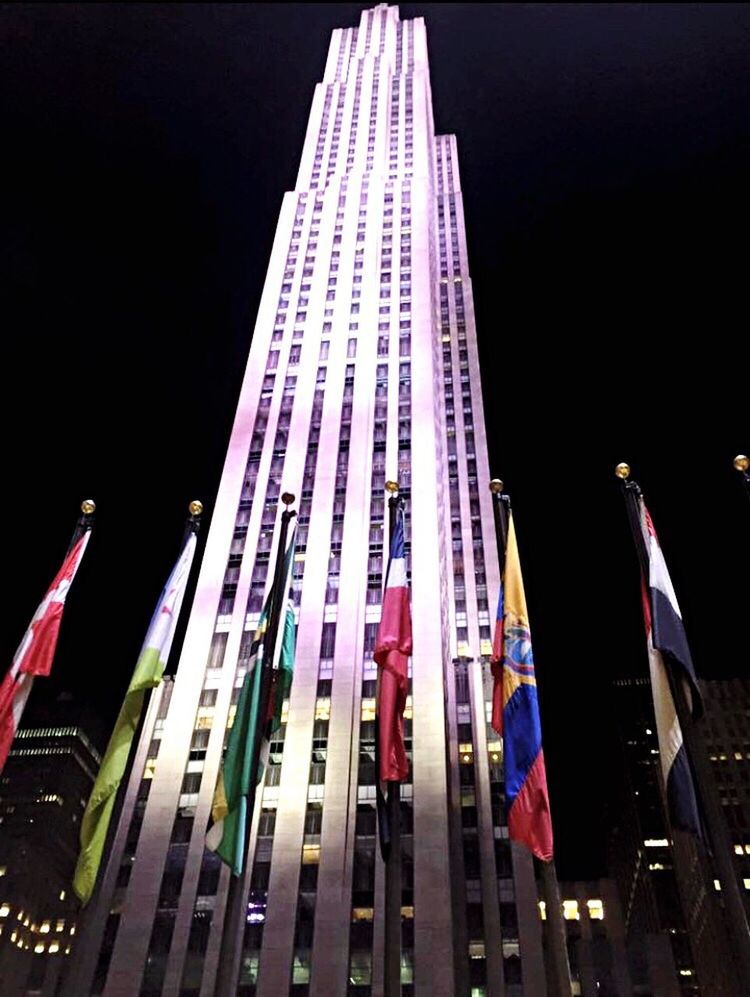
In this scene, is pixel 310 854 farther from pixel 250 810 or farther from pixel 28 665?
pixel 250 810

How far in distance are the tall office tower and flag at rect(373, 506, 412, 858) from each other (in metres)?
27.2

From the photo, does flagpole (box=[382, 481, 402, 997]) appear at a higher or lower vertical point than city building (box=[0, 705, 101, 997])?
lower

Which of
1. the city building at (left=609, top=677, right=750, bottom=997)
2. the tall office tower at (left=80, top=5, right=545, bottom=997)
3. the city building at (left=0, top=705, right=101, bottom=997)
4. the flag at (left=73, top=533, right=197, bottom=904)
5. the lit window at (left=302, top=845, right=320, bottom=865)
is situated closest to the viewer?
the flag at (left=73, top=533, right=197, bottom=904)

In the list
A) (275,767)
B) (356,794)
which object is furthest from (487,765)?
(275,767)

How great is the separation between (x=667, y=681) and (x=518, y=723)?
11.1ft

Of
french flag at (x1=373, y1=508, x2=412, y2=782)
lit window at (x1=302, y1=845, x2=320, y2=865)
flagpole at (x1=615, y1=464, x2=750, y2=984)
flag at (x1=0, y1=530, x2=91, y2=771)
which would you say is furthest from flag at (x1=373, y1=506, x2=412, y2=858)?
lit window at (x1=302, y1=845, x2=320, y2=865)

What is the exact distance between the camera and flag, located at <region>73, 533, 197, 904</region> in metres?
18.4

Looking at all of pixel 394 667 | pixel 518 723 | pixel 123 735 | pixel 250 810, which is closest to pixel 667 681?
pixel 518 723

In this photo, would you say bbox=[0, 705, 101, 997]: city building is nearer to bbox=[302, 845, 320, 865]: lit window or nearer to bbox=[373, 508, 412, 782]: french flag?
bbox=[302, 845, 320, 865]: lit window

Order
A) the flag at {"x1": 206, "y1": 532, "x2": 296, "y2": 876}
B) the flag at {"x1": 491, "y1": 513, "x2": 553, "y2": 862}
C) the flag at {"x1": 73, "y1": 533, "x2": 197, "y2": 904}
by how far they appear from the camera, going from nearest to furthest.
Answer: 1. the flag at {"x1": 491, "y1": 513, "x2": 553, "y2": 862}
2. the flag at {"x1": 206, "y1": 532, "x2": 296, "y2": 876}
3. the flag at {"x1": 73, "y1": 533, "x2": 197, "y2": 904}

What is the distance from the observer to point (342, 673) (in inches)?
2073

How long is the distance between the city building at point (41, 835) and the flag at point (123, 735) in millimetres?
60373

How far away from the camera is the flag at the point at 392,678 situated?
18.5 metres

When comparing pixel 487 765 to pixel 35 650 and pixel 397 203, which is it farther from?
pixel 397 203
